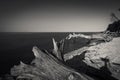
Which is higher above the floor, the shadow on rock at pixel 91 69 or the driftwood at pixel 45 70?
the driftwood at pixel 45 70

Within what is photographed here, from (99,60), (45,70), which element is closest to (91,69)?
(99,60)

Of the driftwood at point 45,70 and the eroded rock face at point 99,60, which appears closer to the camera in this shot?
→ the driftwood at point 45,70

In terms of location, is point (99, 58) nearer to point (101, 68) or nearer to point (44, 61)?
point (101, 68)

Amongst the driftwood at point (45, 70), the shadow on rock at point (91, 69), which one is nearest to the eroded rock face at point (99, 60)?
the shadow on rock at point (91, 69)

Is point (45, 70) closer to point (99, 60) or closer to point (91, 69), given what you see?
point (91, 69)

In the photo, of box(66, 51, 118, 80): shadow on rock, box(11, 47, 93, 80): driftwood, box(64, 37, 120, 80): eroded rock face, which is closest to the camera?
box(11, 47, 93, 80): driftwood

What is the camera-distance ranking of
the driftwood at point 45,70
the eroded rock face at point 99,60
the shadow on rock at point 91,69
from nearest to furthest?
the driftwood at point 45,70 → the shadow on rock at point 91,69 → the eroded rock face at point 99,60

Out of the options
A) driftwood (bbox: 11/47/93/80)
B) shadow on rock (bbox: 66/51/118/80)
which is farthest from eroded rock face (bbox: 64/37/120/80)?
driftwood (bbox: 11/47/93/80)

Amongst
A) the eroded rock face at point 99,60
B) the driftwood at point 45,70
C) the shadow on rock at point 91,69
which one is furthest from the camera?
the eroded rock face at point 99,60

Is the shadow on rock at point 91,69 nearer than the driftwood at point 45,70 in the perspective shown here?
No

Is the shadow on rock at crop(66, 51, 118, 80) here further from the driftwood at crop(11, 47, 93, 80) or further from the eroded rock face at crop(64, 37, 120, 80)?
the driftwood at crop(11, 47, 93, 80)

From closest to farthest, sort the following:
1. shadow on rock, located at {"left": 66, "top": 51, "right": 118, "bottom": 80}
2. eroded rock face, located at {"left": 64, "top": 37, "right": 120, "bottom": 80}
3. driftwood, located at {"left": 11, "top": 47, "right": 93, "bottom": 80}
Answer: driftwood, located at {"left": 11, "top": 47, "right": 93, "bottom": 80} < shadow on rock, located at {"left": 66, "top": 51, "right": 118, "bottom": 80} < eroded rock face, located at {"left": 64, "top": 37, "right": 120, "bottom": 80}

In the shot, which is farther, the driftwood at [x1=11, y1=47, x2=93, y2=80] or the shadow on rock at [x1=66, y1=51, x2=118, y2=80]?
the shadow on rock at [x1=66, y1=51, x2=118, y2=80]

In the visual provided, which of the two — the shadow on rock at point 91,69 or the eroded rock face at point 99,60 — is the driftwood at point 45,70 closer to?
the shadow on rock at point 91,69
